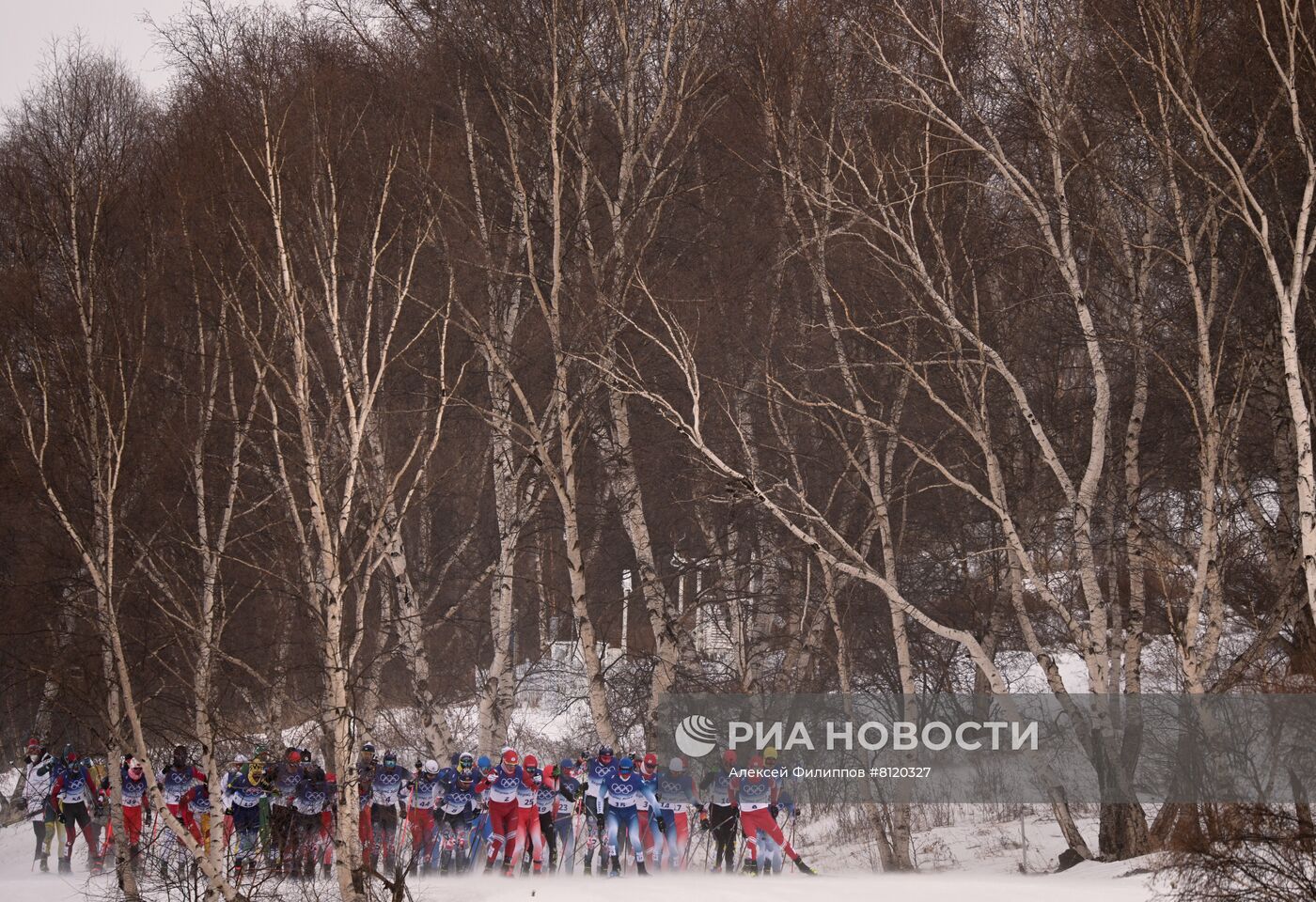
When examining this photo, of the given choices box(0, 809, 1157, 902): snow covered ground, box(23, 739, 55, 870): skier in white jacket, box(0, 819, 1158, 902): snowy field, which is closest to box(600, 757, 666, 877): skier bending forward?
box(0, 809, 1157, 902): snow covered ground

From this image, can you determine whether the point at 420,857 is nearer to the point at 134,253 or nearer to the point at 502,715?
the point at 502,715

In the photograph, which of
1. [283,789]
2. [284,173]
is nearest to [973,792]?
[283,789]

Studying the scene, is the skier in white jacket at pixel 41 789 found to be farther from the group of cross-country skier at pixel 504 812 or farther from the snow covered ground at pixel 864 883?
the group of cross-country skier at pixel 504 812

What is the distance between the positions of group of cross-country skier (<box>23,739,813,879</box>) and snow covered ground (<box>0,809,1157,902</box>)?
534 millimetres

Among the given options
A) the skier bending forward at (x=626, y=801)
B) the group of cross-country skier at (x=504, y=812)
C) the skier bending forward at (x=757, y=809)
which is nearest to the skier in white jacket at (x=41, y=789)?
the group of cross-country skier at (x=504, y=812)

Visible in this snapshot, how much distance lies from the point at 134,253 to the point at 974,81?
11.1 meters

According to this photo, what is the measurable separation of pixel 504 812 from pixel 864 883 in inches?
154

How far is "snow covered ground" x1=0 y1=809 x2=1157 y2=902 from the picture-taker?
1091cm

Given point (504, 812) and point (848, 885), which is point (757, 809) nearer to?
point (848, 885)

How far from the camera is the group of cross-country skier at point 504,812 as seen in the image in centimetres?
1320

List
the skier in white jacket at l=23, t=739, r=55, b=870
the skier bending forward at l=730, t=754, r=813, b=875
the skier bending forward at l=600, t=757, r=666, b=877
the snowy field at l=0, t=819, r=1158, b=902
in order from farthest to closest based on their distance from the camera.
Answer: the skier in white jacket at l=23, t=739, r=55, b=870, the skier bending forward at l=600, t=757, r=666, b=877, the skier bending forward at l=730, t=754, r=813, b=875, the snowy field at l=0, t=819, r=1158, b=902

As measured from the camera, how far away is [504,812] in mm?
13500

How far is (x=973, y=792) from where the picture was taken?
18266 mm

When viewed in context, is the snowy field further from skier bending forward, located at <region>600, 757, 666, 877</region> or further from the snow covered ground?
skier bending forward, located at <region>600, 757, 666, 877</region>
